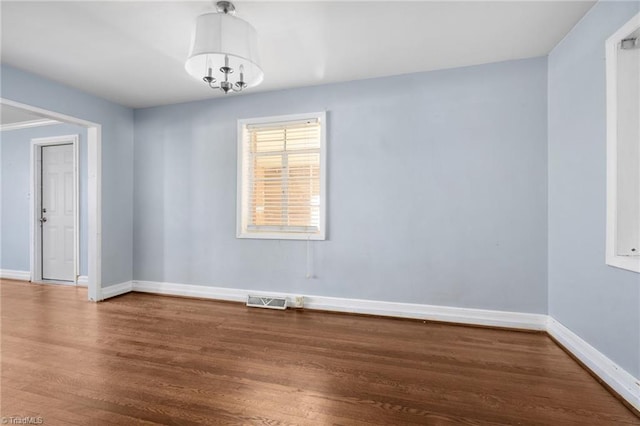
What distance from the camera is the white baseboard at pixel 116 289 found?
12.9ft

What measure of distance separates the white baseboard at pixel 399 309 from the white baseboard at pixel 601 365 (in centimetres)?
28

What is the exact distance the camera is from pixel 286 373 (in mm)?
2088

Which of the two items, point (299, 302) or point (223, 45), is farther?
point (299, 302)

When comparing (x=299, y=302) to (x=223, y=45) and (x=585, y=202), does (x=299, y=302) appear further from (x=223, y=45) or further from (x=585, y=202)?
(x=585, y=202)

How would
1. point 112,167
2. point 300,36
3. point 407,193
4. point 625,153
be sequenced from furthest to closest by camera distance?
1. point 112,167
2. point 407,193
3. point 300,36
4. point 625,153

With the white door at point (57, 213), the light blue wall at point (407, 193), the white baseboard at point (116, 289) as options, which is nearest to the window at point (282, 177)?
the light blue wall at point (407, 193)

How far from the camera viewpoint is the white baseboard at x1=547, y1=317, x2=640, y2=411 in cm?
173

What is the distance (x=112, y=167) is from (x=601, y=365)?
17.9 feet

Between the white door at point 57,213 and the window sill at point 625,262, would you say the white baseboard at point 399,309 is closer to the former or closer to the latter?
the window sill at point 625,262

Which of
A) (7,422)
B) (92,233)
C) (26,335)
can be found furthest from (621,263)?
(92,233)

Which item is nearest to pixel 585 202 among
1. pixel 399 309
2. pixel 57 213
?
pixel 399 309

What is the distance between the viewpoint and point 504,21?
7.58ft

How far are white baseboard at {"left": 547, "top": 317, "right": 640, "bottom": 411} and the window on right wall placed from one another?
2.20 ft

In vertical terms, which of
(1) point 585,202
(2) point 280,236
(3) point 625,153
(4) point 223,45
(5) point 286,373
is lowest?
(5) point 286,373
